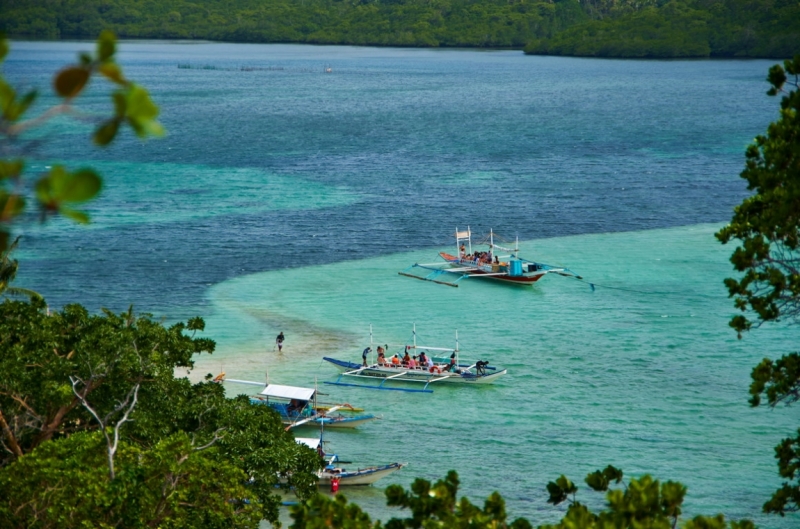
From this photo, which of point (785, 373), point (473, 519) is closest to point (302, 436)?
point (785, 373)

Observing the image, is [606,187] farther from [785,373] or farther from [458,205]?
[785,373]

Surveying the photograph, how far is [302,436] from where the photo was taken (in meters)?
26.5

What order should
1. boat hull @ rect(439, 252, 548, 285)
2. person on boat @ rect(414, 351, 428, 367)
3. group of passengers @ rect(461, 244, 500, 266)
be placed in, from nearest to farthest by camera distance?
person on boat @ rect(414, 351, 428, 367) < boat hull @ rect(439, 252, 548, 285) < group of passengers @ rect(461, 244, 500, 266)

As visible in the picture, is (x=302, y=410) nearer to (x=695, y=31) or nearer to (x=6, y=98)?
(x=6, y=98)

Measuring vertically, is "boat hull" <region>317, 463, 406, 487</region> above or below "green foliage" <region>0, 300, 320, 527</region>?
below

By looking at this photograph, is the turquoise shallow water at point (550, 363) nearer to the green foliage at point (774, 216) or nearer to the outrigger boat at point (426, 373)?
the outrigger boat at point (426, 373)

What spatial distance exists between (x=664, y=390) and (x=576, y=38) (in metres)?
178

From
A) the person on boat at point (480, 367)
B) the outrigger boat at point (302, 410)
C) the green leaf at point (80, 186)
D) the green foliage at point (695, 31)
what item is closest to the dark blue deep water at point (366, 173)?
the outrigger boat at point (302, 410)

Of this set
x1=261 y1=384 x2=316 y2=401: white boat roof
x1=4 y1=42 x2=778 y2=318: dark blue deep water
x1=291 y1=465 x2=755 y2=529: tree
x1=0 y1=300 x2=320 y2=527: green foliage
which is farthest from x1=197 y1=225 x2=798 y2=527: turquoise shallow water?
x1=291 y1=465 x2=755 y2=529: tree

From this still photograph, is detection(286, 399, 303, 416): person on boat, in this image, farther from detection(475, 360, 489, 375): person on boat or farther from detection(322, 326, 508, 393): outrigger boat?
detection(475, 360, 489, 375): person on boat

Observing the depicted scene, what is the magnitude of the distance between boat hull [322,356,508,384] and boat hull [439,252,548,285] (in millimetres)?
10824

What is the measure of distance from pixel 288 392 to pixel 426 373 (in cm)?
510

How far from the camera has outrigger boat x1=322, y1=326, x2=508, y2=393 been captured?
30.1 metres

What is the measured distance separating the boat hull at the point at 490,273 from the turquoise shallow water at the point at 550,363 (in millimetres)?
513
